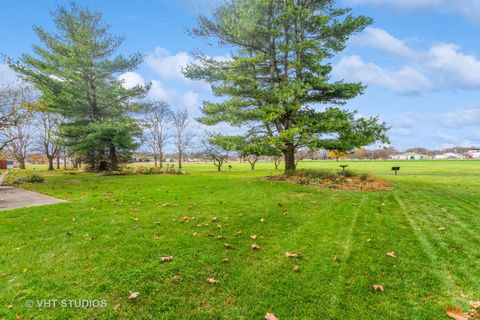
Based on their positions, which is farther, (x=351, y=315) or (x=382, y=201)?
(x=382, y=201)

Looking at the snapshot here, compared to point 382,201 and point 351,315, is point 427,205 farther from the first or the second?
point 351,315

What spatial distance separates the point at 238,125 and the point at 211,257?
37.4ft

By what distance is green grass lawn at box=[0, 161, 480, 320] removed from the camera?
9.49ft

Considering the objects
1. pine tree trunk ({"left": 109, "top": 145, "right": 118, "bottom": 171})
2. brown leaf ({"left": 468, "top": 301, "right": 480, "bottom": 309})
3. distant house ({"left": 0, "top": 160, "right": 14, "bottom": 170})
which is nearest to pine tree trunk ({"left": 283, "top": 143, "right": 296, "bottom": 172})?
brown leaf ({"left": 468, "top": 301, "right": 480, "bottom": 309})

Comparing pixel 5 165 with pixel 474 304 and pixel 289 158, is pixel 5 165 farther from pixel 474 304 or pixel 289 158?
pixel 474 304

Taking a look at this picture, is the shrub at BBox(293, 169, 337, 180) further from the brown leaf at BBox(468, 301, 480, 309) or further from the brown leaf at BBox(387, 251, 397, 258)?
the brown leaf at BBox(468, 301, 480, 309)

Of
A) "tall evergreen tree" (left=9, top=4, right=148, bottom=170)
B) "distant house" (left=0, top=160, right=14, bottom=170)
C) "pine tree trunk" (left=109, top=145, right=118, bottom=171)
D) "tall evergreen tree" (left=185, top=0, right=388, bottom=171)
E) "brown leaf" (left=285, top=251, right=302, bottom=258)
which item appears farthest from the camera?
"distant house" (left=0, top=160, right=14, bottom=170)

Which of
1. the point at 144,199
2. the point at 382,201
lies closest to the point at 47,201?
the point at 144,199

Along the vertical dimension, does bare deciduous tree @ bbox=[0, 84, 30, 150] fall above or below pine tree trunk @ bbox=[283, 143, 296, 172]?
above

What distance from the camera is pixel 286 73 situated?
14617 mm

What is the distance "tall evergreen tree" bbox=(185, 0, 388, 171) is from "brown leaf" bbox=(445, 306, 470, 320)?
9.91 metres

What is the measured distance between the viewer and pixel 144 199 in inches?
334

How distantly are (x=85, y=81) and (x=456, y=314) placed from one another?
24849 mm

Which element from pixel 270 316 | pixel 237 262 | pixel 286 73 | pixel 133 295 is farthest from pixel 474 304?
pixel 286 73
